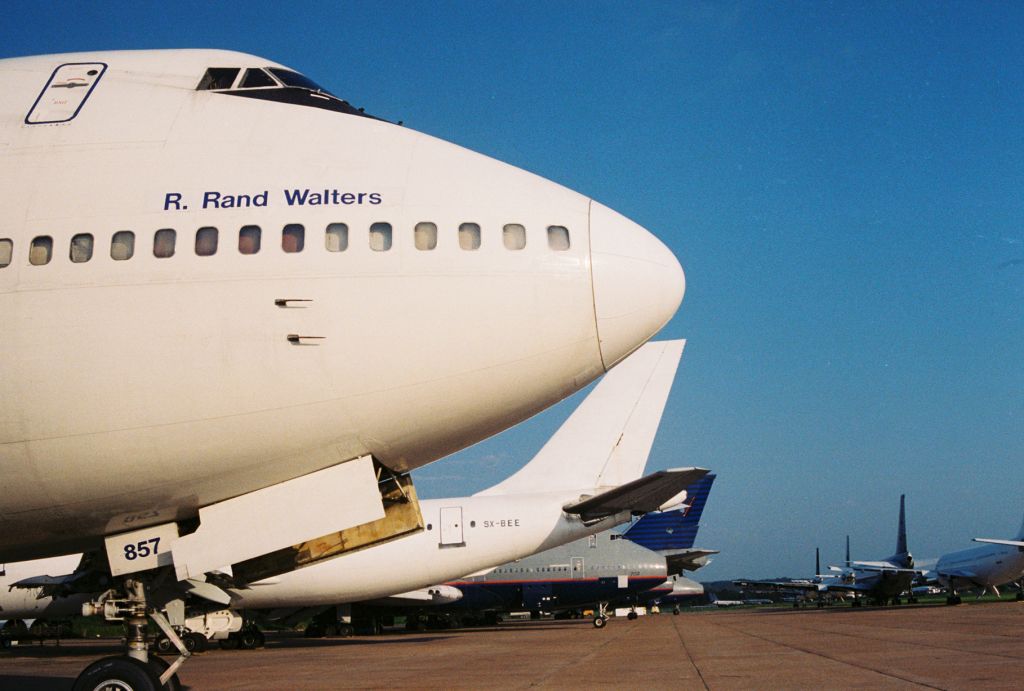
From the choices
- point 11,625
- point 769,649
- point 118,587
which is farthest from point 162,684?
point 11,625

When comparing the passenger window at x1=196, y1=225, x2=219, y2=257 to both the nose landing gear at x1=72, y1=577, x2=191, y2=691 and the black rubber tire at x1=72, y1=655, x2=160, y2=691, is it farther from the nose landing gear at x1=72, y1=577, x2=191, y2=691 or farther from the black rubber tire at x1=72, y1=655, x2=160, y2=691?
the black rubber tire at x1=72, y1=655, x2=160, y2=691

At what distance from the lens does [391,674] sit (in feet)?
48.1

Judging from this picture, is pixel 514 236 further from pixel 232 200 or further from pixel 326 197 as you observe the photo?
pixel 232 200

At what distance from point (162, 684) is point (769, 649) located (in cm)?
1325

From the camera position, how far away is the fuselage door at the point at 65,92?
6.87 meters

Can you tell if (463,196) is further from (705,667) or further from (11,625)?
(11,625)

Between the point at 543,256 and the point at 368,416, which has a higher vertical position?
the point at 543,256

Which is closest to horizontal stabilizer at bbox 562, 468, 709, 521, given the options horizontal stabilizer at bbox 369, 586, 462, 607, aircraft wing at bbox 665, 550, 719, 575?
horizontal stabilizer at bbox 369, 586, 462, 607

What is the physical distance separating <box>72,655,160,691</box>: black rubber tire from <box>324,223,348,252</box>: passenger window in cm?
329

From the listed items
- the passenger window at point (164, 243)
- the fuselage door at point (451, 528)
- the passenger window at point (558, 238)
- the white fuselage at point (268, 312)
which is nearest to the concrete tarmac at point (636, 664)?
the fuselage door at point (451, 528)

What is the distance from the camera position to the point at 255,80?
23.8 feet

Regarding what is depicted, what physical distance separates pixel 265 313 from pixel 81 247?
1.34 metres

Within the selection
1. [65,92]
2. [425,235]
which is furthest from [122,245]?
[425,235]

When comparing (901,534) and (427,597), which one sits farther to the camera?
(901,534)
